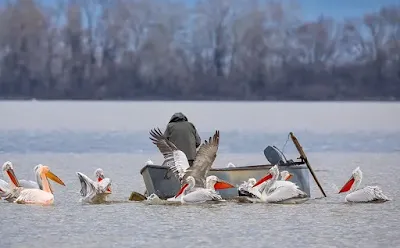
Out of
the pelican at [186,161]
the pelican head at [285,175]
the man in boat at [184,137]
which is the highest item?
the man in boat at [184,137]

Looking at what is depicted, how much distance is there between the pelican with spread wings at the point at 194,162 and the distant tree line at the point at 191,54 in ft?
200

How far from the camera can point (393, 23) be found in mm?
88375

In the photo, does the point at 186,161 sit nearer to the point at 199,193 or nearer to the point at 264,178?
the point at 199,193

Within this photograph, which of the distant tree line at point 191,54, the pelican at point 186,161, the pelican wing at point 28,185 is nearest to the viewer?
the pelican at point 186,161

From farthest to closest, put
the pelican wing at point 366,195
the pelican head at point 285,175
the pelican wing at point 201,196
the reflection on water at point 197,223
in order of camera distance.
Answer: the pelican head at point 285,175, the pelican wing at point 366,195, the pelican wing at point 201,196, the reflection on water at point 197,223

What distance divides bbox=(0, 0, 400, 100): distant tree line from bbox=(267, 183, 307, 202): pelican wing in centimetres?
6076

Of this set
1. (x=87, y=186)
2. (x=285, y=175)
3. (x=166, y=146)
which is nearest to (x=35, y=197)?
(x=87, y=186)

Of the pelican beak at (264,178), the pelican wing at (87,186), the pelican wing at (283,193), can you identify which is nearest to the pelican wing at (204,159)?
the pelican beak at (264,178)

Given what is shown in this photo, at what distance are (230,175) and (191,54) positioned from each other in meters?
69.9

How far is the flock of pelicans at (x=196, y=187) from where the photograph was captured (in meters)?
13.6

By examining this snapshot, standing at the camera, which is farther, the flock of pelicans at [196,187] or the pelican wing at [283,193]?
the pelican wing at [283,193]

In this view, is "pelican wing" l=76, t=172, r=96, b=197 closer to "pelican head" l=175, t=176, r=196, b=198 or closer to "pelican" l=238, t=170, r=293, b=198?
"pelican head" l=175, t=176, r=196, b=198

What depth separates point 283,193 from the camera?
45.4 feet

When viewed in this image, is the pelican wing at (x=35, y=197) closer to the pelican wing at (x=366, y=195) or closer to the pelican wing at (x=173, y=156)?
the pelican wing at (x=173, y=156)
